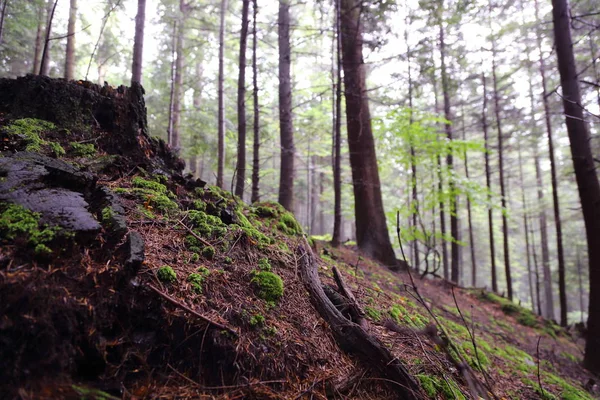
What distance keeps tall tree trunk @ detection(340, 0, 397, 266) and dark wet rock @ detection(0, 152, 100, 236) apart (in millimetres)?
6359

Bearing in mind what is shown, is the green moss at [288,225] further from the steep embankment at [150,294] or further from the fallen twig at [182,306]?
the fallen twig at [182,306]

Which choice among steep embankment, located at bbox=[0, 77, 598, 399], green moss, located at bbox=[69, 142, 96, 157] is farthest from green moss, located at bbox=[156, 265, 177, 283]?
green moss, located at bbox=[69, 142, 96, 157]

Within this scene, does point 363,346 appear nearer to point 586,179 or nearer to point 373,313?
point 373,313

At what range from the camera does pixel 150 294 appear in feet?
7.28

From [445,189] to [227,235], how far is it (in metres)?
8.91

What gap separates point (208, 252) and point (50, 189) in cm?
139

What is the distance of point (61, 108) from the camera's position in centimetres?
385

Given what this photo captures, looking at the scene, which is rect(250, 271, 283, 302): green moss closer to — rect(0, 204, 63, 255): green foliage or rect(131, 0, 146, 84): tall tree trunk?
rect(0, 204, 63, 255): green foliage

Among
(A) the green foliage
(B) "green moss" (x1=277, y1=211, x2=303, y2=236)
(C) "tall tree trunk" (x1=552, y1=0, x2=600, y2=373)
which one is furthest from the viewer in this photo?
(C) "tall tree trunk" (x1=552, y1=0, x2=600, y2=373)

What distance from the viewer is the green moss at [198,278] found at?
2.51 meters

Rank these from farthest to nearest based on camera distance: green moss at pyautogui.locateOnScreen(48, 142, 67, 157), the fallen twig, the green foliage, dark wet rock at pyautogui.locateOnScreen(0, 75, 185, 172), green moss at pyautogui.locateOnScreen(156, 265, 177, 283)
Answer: dark wet rock at pyautogui.locateOnScreen(0, 75, 185, 172) → green moss at pyautogui.locateOnScreen(48, 142, 67, 157) → green moss at pyautogui.locateOnScreen(156, 265, 177, 283) → the fallen twig → the green foliage

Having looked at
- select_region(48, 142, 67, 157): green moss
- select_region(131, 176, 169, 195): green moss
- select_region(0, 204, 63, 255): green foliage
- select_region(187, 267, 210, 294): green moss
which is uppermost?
select_region(48, 142, 67, 157): green moss

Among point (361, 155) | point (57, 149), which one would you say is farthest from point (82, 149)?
point (361, 155)

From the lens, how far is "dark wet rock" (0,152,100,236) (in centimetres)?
227
